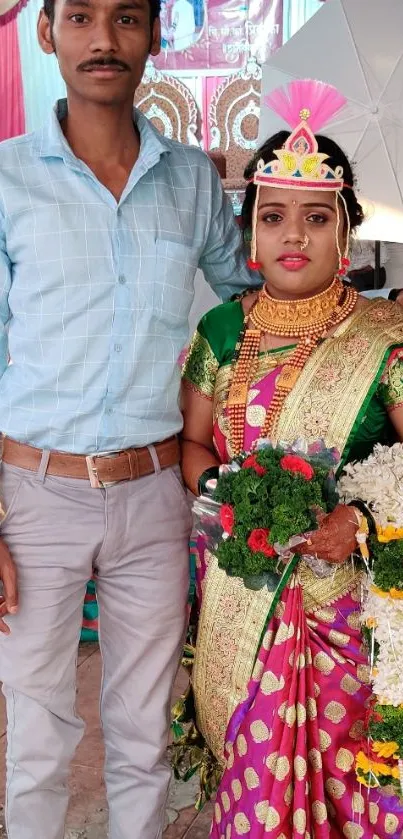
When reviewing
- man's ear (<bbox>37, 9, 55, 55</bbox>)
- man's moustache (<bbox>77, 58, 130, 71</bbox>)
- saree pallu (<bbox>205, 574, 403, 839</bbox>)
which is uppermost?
man's ear (<bbox>37, 9, 55, 55</bbox>)

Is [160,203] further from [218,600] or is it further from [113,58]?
[218,600]

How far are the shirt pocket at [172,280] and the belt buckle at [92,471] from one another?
1.14ft

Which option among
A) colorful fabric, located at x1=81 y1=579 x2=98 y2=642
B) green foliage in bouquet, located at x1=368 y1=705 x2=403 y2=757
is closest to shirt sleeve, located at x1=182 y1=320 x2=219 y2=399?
green foliage in bouquet, located at x1=368 y1=705 x2=403 y2=757

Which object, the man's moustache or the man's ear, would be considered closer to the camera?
the man's moustache

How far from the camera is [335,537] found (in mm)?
1740

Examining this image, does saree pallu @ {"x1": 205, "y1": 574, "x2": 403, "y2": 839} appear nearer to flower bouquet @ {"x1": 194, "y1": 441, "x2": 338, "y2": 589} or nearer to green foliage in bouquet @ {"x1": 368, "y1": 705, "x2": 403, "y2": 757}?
green foliage in bouquet @ {"x1": 368, "y1": 705, "x2": 403, "y2": 757}

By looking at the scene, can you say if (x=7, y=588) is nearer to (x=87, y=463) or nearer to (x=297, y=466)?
(x=87, y=463)

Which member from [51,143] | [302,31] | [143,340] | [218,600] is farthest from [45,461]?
[302,31]

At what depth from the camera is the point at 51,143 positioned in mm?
1903

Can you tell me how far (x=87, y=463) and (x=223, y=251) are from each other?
0.65 m

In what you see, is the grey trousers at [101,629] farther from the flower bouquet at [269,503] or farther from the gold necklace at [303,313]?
→ the gold necklace at [303,313]

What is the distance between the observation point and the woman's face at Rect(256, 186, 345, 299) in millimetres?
1902

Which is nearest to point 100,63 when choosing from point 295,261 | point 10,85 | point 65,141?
point 65,141

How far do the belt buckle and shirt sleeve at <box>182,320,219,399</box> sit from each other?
1.09 ft
